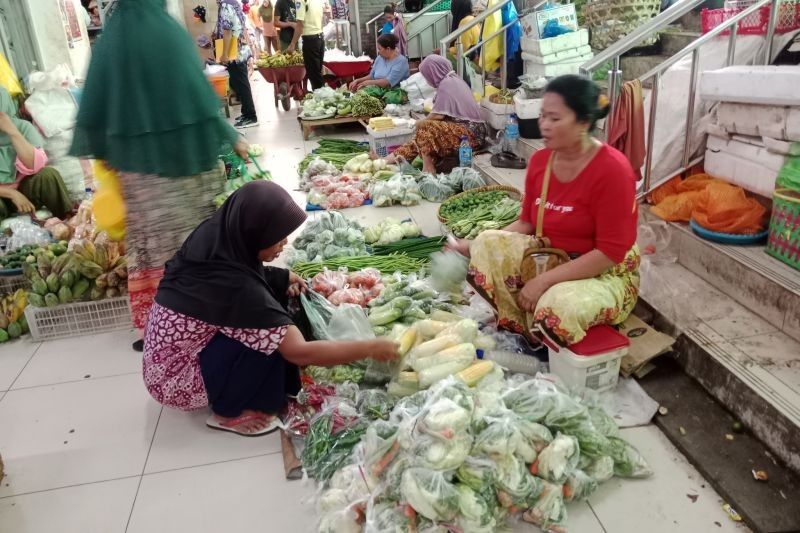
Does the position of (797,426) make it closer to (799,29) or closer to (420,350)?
(420,350)

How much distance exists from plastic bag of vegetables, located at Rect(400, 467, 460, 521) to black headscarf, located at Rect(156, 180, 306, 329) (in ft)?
2.90

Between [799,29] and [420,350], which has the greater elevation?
[799,29]

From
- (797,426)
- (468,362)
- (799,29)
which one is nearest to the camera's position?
(797,426)

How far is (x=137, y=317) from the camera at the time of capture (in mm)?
3383

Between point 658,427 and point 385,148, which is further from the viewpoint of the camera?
point 385,148

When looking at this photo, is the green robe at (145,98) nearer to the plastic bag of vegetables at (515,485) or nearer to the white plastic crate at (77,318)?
the white plastic crate at (77,318)

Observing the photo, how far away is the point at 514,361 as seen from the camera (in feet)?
9.62

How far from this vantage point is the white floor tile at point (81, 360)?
333 cm

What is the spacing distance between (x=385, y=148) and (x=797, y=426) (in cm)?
555

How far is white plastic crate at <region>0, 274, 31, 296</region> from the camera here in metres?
3.95

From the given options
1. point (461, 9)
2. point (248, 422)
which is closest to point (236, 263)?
point (248, 422)

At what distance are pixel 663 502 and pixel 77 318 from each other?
3363 millimetres

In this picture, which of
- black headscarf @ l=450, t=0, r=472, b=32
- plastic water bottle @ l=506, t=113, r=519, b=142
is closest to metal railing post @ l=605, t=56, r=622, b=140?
plastic water bottle @ l=506, t=113, r=519, b=142

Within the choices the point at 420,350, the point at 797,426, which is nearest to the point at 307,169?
the point at 420,350
